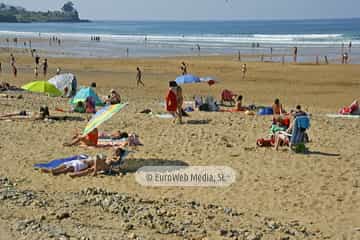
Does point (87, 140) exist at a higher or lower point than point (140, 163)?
higher

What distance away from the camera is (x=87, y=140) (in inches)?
497

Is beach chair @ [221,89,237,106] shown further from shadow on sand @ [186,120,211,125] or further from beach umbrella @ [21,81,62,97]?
beach umbrella @ [21,81,62,97]

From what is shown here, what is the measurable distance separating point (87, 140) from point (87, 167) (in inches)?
78.5

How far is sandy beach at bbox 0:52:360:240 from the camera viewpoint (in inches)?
296

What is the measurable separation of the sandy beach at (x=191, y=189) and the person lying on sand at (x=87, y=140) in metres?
0.25

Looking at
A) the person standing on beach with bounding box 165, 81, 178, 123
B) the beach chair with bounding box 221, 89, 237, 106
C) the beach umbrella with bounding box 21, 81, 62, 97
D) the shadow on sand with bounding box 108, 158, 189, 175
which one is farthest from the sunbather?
the beach chair with bounding box 221, 89, 237, 106

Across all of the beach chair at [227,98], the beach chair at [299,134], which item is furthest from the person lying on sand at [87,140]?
the beach chair at [227,98]

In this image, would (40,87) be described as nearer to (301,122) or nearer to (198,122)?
(198,122)

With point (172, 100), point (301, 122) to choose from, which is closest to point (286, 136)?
point (301, 122)

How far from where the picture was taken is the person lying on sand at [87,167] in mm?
10570

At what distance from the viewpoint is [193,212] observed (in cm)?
819

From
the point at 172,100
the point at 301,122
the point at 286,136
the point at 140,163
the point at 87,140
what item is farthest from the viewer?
the point at 172,100

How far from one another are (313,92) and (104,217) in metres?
20.4

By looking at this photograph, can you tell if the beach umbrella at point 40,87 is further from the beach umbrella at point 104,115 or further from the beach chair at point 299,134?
the beach chair at point 299,134
